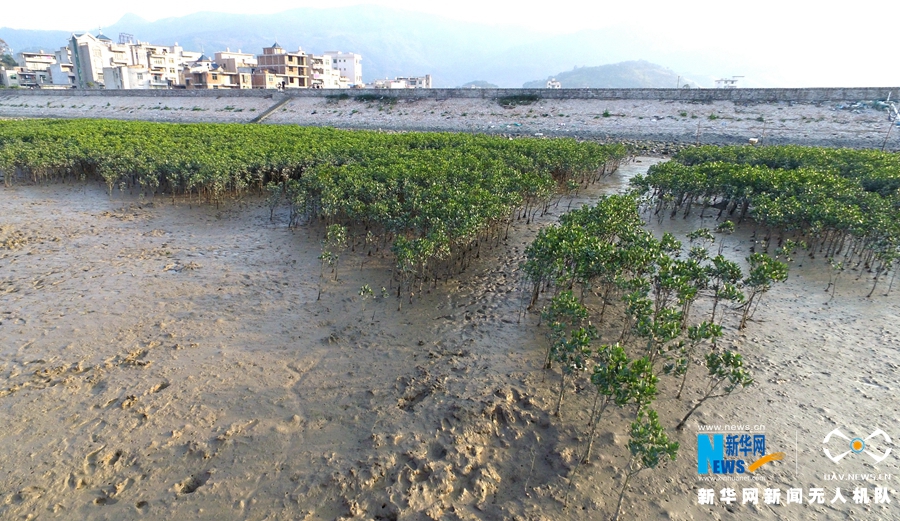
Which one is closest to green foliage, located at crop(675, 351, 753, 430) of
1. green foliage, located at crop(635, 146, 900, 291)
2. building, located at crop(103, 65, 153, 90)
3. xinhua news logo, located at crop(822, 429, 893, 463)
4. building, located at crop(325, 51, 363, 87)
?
xinhua news logo, located at crop(822, 429, 893, 463)

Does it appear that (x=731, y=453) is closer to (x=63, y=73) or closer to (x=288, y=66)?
(x=288, y=66)

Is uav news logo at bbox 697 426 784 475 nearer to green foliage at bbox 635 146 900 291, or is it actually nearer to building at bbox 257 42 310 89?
green foliage at bbox 635 146 900 291

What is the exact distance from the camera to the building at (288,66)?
93438 millimetres

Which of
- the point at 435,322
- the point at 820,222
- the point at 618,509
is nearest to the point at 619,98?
the point at 820,222

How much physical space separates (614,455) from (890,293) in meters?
10.8

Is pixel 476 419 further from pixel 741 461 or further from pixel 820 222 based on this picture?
pixel 820 222

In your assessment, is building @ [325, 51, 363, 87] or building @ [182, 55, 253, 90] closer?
building @ [182, 55, 253, 90]

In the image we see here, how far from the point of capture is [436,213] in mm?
13922

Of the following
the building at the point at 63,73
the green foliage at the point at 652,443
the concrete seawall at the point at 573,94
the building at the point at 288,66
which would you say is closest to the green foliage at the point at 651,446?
the green foliage at the point at 652,443

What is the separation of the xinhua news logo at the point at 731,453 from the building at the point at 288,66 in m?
97.2

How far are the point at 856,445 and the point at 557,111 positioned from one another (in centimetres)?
4561

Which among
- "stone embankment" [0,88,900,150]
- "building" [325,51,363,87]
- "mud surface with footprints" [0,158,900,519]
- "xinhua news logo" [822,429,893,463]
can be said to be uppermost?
"building" [325,51,363,87]

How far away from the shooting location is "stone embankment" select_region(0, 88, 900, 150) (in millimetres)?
38125

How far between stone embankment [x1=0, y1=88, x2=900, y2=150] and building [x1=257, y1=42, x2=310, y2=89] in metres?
33.5
